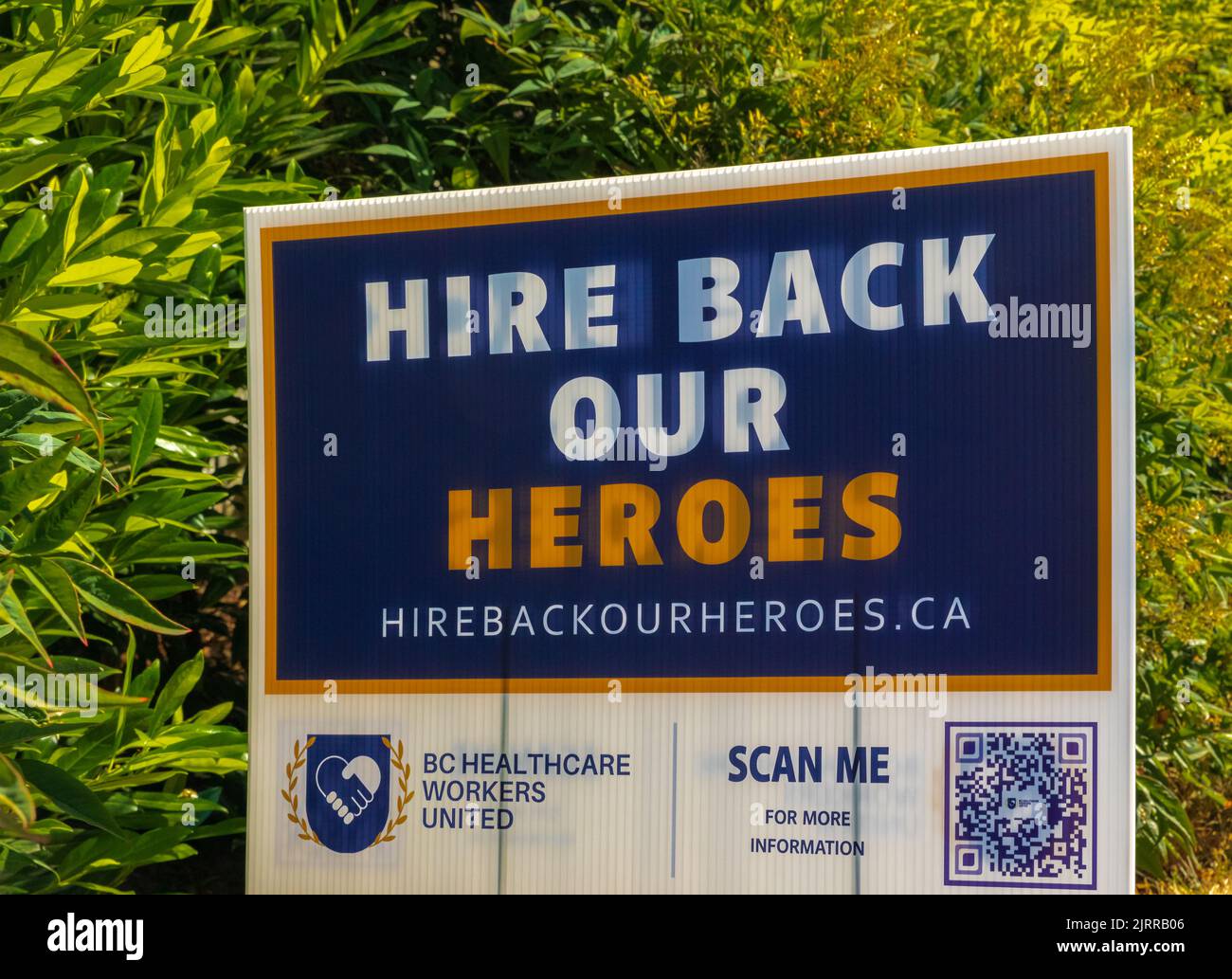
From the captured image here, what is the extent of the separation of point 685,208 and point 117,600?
2.14 meters

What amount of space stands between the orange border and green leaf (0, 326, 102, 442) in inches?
52.6

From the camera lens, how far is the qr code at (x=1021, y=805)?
4.21 m

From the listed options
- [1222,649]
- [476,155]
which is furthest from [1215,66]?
[476,155]

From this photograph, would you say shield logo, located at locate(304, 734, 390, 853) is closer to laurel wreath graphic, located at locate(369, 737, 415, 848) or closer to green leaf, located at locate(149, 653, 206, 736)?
laurel wreath graphic, located at locate(369, 737, 415, 848)

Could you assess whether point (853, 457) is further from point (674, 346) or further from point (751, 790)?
point (751, 790)

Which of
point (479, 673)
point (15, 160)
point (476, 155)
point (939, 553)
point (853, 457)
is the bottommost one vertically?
point (479, 673)

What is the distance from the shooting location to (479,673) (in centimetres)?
479

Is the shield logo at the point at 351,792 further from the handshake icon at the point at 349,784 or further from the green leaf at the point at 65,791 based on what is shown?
the green leaf at the point at 65,791

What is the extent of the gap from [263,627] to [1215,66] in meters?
6.51

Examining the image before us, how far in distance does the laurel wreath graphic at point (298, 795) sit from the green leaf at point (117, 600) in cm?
60

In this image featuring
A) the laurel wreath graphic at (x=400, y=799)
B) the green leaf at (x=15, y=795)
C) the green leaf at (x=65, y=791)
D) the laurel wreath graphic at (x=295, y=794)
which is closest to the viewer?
the green leaf at (x=15, y=795)
